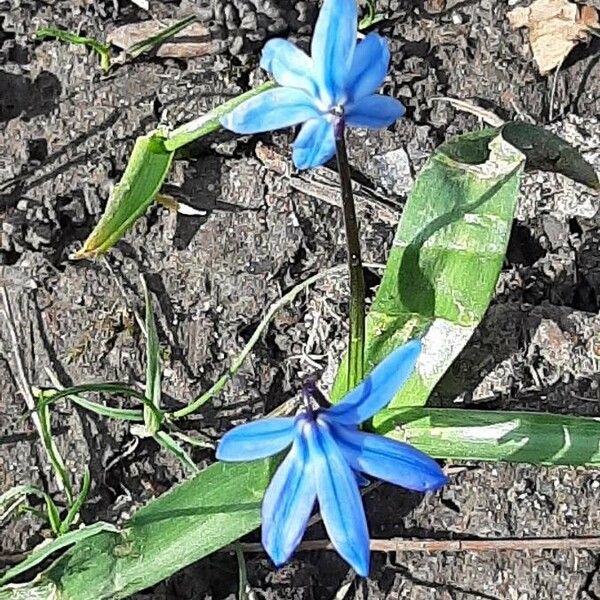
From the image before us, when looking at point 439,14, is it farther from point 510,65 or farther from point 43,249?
point 43,249

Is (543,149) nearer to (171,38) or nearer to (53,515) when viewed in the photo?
(171,38)

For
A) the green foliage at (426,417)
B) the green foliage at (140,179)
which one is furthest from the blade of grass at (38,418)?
the green foliage at (140,179)

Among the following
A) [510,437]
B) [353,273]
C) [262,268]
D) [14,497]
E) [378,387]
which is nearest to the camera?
[378,387]

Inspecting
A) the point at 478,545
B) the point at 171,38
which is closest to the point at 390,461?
the point at 478,545

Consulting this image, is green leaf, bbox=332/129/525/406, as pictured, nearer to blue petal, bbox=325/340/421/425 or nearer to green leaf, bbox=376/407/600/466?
green leaf, bbox=376/407/600/466

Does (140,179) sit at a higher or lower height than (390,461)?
higher

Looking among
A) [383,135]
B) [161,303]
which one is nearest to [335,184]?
[383,135]
